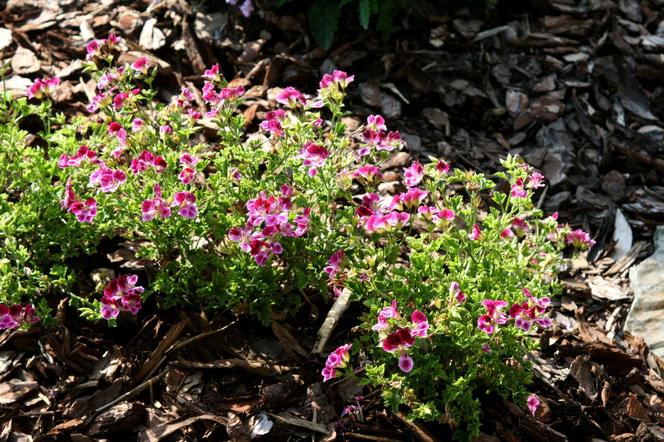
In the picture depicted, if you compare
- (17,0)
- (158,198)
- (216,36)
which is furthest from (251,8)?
(158,198)

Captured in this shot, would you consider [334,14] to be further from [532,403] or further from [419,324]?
[532,403]

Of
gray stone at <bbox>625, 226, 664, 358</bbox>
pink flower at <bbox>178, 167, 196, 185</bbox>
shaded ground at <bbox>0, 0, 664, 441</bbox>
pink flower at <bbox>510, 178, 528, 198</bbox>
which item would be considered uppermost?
pink flower at <bbox>178, 167, 196, 185</bbox>

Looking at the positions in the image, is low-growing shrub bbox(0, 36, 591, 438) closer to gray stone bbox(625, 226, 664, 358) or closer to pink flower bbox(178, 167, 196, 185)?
pink flower bbox(178, 167, 196, 185)

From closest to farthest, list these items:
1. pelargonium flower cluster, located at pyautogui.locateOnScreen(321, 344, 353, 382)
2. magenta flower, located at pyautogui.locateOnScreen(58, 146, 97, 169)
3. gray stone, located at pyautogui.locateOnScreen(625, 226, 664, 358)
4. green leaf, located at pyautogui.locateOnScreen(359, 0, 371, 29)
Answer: pelargonium flower cluster, located at pyautogui.locateOnScreen(321, 344, 353, 382)
magenta flower, located at pyautogui.locateOnScreen(58, 146, 97, 169)
gray stone, located at pyautogui.locateOnScreen(625, 226, 664, 358)
green leaf, located at pyautogui.locateOnScreen(359, 0, 371, 29)

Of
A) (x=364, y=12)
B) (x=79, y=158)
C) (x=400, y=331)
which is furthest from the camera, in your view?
(x=364, y=12)

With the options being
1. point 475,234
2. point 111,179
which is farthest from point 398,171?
point 111,179

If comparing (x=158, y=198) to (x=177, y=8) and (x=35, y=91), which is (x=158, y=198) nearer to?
(x=35, y=91)

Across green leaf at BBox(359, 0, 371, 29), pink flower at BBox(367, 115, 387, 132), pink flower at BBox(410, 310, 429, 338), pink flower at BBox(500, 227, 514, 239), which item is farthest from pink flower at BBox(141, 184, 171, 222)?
green leaf at BBox(359, 0, 371, 29)
